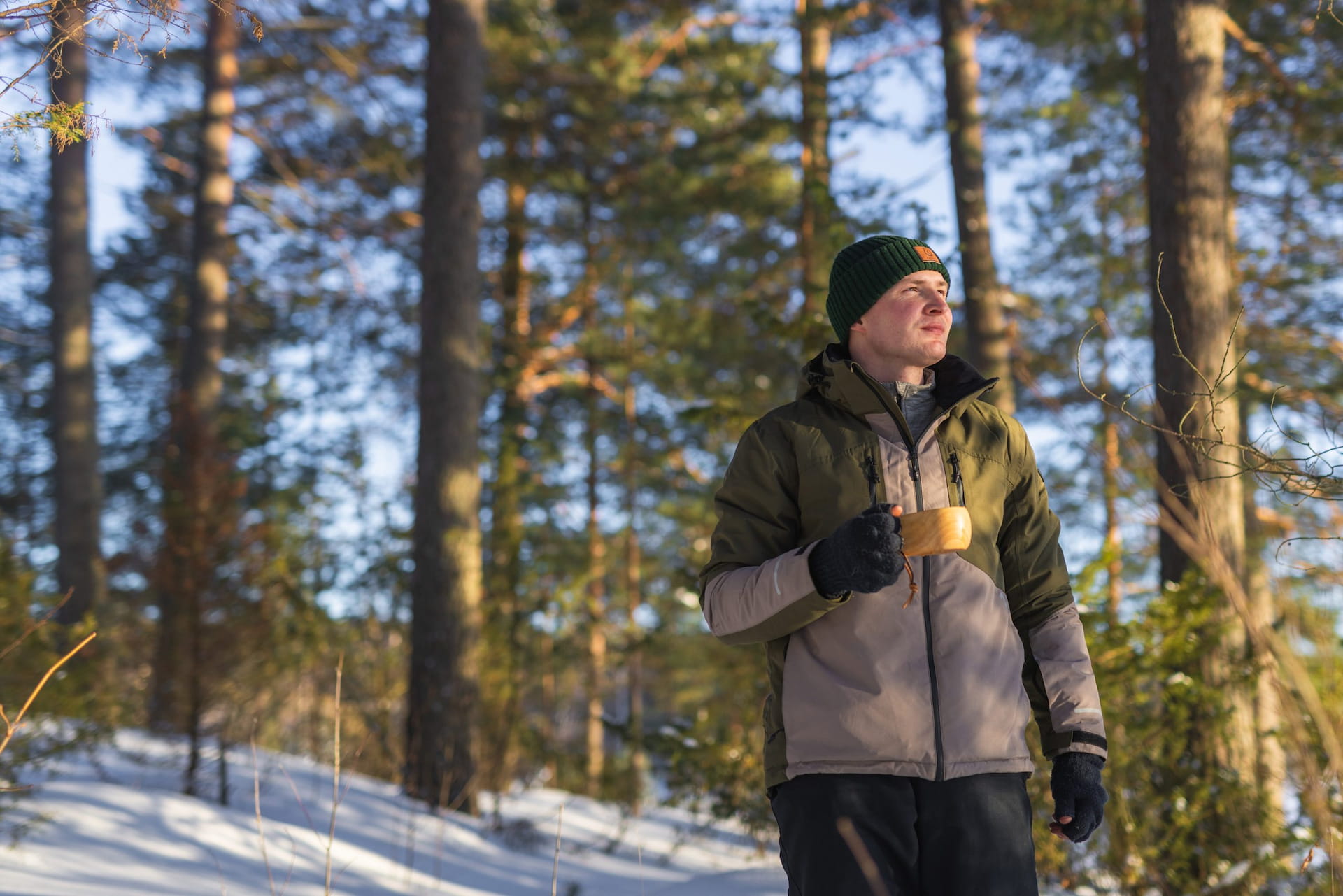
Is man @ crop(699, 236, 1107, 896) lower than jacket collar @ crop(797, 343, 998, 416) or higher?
lower

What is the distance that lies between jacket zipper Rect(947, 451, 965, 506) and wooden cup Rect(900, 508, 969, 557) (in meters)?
0.26

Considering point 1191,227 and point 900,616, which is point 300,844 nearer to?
point 900,616

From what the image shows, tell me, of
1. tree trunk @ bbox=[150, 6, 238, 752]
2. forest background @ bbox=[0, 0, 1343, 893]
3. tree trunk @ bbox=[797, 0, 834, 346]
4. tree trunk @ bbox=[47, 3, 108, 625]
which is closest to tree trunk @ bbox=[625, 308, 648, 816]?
forest background @ bbox=[0, 0, 1343, 893]

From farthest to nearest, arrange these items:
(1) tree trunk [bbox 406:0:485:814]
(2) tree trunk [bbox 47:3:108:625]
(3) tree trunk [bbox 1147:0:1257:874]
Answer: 1. (2) tree trunk [bbox 47:3:108:625]
2. (1) tree trunk [bbox 406:0:485:814]
3. (3) tree trunk [bbox 1147:0:1257:874]

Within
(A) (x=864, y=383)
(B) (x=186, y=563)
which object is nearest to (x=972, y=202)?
(B) (x=186, y=563)

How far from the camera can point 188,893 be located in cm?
411

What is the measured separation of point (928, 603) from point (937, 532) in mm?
215

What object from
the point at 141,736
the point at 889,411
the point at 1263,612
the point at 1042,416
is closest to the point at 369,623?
the point at 141,736

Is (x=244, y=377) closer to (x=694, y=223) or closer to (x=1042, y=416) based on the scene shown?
(x=694, y=223)

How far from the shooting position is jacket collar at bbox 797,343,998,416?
2.15 meters

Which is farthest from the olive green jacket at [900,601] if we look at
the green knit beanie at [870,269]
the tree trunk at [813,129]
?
the tree trunk at [813,129]

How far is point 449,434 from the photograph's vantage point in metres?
7.25

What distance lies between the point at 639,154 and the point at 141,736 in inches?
344

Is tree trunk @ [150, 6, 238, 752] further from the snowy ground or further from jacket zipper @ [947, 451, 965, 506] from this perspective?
jacket zipper @ [947, 451, 965, 506]
